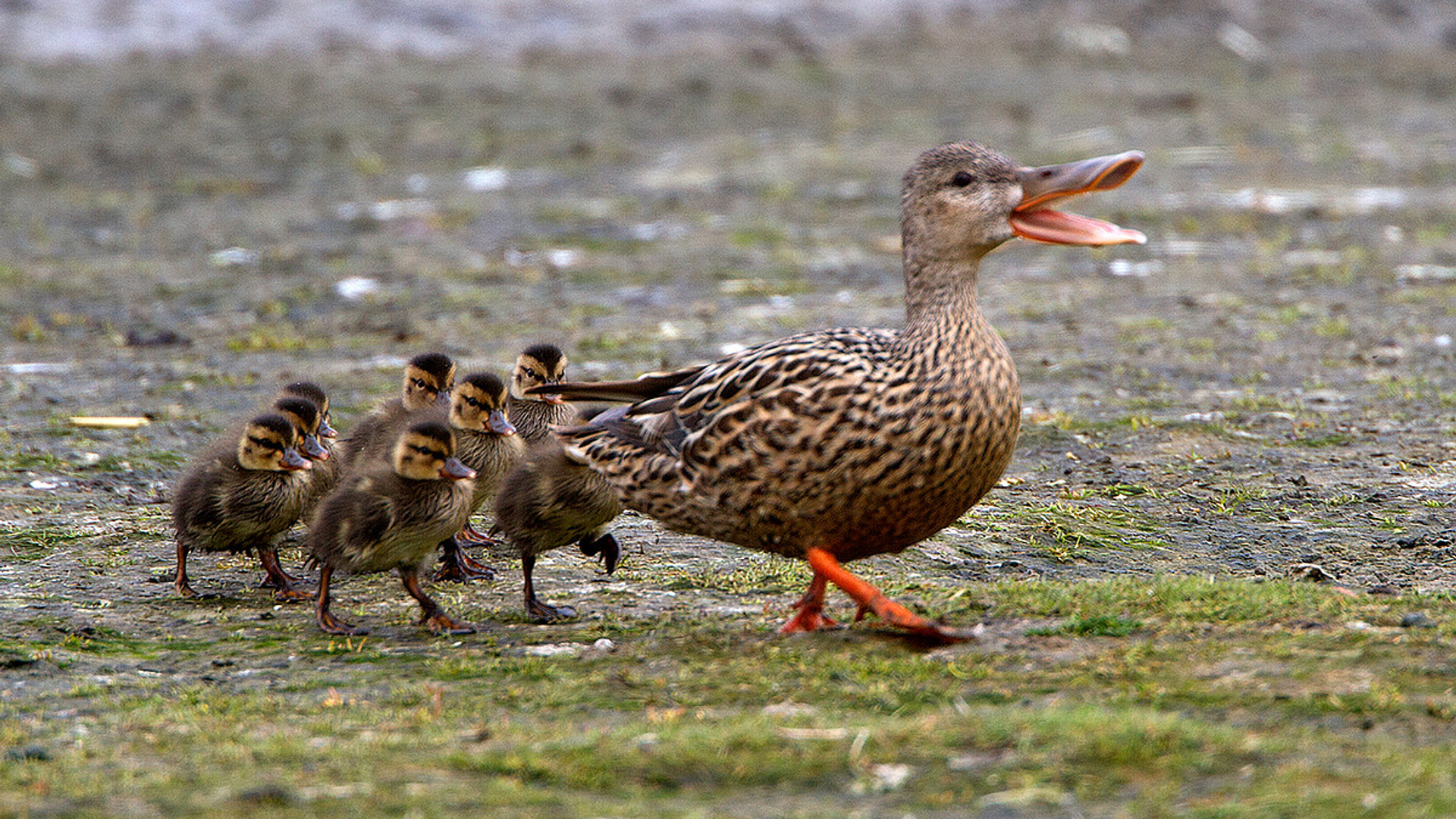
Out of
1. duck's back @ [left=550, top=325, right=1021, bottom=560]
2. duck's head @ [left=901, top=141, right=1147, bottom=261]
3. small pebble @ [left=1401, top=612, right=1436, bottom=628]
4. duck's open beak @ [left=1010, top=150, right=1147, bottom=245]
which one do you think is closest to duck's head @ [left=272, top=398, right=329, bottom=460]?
duck's back @ [left=550, top=325, right=1021, bottom=560]

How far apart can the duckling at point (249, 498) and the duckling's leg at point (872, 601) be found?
1939mm

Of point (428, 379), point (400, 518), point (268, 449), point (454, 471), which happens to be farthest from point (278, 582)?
point (428, 379)

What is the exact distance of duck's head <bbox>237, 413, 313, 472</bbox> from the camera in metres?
6.06

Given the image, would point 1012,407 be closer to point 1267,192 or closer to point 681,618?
point 681,618

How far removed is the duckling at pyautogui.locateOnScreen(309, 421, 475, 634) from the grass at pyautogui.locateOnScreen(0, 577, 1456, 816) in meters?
0.20

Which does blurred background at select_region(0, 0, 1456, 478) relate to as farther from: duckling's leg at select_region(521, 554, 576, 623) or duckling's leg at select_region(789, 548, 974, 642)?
duckling's leg at select_region(789, 548, 974, 642)

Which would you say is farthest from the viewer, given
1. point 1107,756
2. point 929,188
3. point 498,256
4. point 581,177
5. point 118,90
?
point 118,90

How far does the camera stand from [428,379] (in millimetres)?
7082

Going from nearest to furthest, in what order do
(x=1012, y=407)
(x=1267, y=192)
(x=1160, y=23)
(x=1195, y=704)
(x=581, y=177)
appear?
1. (x=1195, y=704)
2. (x=1012, y=407)
3. (x=1267, y=192)
4. (x=581, y=177)
5. (x=1160, y=23)

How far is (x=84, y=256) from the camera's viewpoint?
40.4ft

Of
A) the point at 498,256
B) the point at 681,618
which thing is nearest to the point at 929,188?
the point at 681,618

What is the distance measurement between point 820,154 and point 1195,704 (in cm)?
1163

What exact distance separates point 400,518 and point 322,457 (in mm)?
832

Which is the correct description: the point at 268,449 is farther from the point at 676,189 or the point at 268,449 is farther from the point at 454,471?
the point at 676,189
